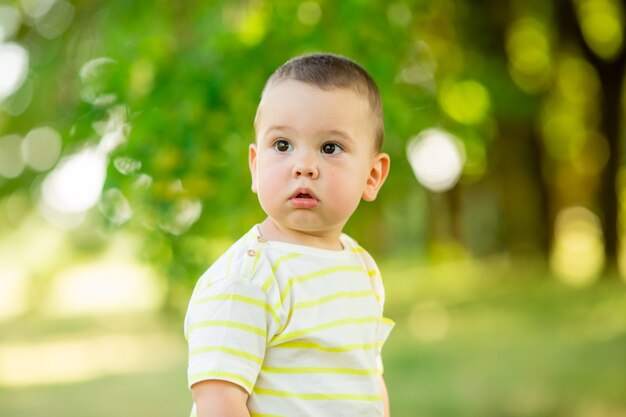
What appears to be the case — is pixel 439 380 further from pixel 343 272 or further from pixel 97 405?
pixel 343 272

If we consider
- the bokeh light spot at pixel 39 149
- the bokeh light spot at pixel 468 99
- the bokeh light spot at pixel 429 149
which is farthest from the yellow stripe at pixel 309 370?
the bokeh light spot at pixel 39 149

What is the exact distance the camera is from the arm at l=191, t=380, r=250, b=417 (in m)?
1.86

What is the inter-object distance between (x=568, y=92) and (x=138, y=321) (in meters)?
8.75

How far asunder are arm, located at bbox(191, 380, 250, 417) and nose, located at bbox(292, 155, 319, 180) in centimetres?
45

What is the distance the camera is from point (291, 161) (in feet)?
6.58

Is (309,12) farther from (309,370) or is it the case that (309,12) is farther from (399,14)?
(309,370)

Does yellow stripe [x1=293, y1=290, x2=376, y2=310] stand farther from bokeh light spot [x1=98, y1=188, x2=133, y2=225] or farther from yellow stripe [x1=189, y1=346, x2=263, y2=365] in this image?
bokeh light spot [x1=98, y1=188, x2=133, y2=225]

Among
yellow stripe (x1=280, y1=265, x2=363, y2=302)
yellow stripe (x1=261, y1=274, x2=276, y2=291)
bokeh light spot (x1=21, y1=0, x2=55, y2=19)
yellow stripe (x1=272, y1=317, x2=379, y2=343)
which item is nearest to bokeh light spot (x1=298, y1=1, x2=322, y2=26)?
yellow stripe (x1=280, y1=265, x2=363, y2=302)

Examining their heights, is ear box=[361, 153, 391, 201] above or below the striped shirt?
above

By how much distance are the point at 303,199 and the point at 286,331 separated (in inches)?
10.9

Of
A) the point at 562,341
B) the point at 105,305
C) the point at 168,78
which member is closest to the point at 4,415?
the point at 168,78

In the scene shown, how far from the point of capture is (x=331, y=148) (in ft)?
Answer: 6.74

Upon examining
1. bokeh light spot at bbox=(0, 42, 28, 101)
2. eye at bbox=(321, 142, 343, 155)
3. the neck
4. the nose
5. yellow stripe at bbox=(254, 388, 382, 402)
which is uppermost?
bokeh light spot at bbox=(0, 42, 28, 101)

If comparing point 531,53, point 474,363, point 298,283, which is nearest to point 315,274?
point 298,283
